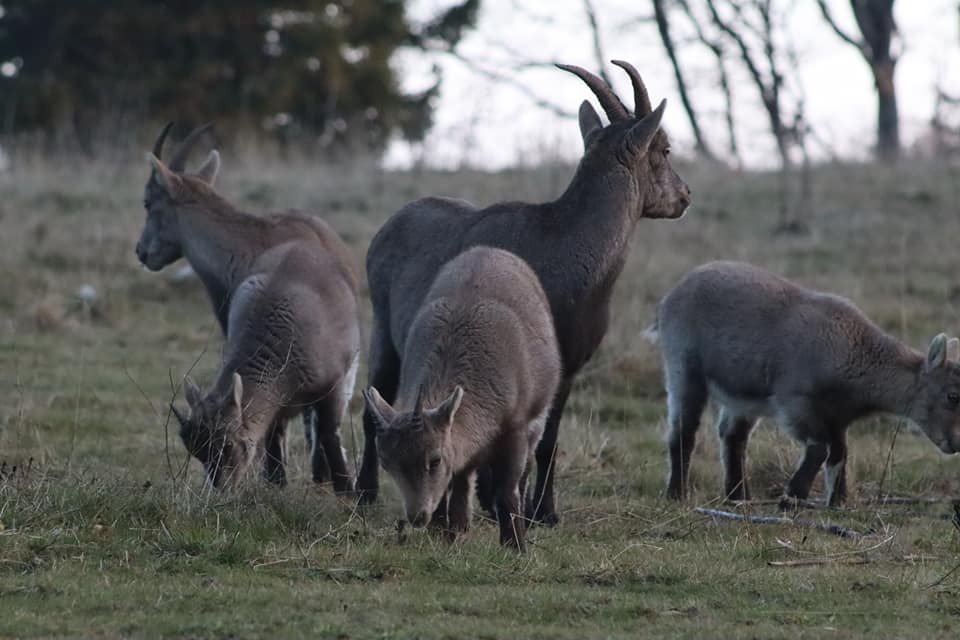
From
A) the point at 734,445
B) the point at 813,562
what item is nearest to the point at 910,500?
the point at 734,445

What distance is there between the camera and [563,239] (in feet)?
32.3

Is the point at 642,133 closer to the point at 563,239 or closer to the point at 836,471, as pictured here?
the point at 563,239

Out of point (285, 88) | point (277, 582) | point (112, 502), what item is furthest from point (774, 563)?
point (285, 88)

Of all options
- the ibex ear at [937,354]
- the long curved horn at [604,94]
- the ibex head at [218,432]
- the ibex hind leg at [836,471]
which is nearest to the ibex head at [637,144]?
the long curved horn at [604,94]

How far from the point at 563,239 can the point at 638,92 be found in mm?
1145

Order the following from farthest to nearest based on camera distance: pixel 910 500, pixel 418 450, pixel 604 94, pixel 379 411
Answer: pixel 604 94 → pixel 910 500 → pixel 379 411 → pixel 418 450

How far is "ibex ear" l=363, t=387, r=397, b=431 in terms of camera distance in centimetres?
774

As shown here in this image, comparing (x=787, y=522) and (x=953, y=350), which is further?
(x=953, y=350)

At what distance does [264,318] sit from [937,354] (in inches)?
181

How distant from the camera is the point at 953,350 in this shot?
11.1 metres

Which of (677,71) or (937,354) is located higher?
(677,71)

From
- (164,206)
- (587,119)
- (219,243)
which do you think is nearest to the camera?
(587,119)

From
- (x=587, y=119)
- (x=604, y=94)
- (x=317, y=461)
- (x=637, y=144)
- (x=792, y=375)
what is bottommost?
(x=317, y=461)

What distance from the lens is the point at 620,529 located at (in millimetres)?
9148
